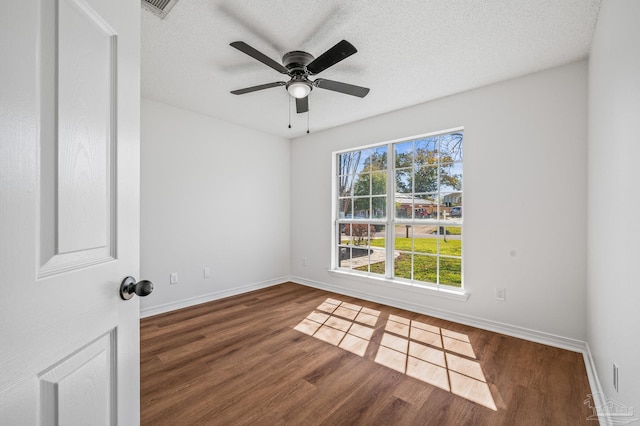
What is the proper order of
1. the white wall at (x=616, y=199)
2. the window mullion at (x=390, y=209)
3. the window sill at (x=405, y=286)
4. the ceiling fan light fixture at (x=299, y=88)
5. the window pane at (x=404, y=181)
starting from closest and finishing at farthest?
the white wall at (x=616, y=199) < the ceiling fan light fixture at (x=299, y=88) < the window sill at (x=405, y=286) < the window pane at (x=404, y=181) < the window mullion at (x=390, y=209)

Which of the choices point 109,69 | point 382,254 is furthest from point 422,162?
point 109,69

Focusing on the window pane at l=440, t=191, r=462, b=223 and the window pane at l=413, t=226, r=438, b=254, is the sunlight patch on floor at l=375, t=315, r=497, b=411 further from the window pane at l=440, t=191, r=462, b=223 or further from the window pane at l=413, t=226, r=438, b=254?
the window pane at l=440, t=191, r=462, b=223

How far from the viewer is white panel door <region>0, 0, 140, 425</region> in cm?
52

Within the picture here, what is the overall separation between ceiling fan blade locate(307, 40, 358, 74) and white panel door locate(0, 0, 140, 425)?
1.24m

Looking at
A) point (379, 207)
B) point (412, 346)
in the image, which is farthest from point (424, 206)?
point (412, 346)

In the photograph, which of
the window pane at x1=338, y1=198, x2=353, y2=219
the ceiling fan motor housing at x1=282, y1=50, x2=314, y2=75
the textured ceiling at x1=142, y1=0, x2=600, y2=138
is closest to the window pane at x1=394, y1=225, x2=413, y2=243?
the window pane at x1=338, y1=198, x2=353, y2=219

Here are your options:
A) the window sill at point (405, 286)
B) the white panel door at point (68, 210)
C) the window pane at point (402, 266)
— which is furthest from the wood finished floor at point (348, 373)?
the white panel door at point (68, 210)

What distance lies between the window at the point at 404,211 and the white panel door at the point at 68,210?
3168mm

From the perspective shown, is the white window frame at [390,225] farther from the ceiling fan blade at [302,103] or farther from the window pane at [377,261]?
the ceiling fan blade at [302,103]

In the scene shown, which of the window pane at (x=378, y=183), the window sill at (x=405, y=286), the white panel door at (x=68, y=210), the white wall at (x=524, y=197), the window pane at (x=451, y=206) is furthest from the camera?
the window pane at (x=378, y=183)

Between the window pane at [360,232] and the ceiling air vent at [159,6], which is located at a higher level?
the ceiling air vent at [159,6]

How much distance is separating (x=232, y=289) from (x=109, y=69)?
12.1ft

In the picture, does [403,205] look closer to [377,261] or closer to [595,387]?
[377,261]

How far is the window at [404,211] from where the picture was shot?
10.8ft
